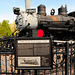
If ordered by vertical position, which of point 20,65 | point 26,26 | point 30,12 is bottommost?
point 20,65

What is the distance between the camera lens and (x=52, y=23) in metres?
9.33

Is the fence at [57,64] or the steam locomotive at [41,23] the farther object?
the steam locomotive at [41,23]

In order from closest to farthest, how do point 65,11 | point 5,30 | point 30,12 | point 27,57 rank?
point 27,57, point 30,12, point 65,11, point 5,30

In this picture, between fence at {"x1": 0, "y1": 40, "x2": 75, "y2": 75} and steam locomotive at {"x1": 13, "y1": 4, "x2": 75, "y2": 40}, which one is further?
steam locomotive at {"x1": 13, "y1": 4, "x2": 75, "y2": 40}

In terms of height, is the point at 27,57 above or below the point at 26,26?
below

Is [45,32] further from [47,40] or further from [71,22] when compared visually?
[47,40]

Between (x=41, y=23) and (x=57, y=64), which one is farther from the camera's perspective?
(x=41, y=23)

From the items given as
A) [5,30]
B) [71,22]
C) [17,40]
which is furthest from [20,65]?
[5,30]

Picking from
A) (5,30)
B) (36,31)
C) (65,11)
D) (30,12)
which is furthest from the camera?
(5,30)

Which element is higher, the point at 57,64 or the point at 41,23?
the point at 41,23

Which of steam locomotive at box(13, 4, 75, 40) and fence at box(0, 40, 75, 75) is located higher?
steam locomotive at box(13, 4, 75, 40)

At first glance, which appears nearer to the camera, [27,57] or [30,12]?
[27,57]

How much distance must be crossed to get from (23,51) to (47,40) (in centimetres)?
83

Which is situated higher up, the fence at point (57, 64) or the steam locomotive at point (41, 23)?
the steam locomotive at point (41, 23)
